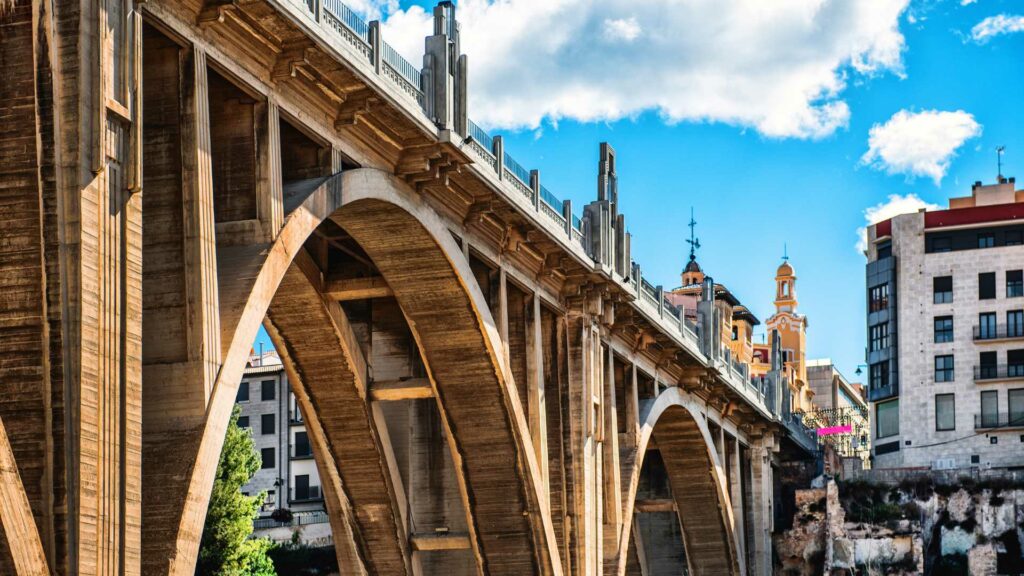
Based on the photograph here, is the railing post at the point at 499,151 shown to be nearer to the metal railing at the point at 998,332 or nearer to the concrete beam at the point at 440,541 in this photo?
the concrete beam at the point at 440,541

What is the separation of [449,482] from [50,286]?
27234 millimetres

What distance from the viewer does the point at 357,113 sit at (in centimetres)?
3766

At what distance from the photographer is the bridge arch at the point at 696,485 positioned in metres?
73.6

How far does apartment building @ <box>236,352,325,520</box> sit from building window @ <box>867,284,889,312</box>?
119 ft

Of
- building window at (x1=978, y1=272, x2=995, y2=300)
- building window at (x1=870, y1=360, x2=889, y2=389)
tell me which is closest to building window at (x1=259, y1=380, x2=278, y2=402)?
building window at (x1=870, y1=360, x2=889, y2=389)

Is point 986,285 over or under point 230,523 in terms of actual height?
over

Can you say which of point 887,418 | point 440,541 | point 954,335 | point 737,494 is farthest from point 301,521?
point 440,541

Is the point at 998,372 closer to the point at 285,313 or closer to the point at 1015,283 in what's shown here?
the point at 1015,283

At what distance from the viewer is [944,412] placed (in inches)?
4003

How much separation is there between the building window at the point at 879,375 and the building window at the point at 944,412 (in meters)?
4.30

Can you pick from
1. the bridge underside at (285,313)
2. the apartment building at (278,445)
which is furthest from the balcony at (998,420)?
the apartment building at (278,445)

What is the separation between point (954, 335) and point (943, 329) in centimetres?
84

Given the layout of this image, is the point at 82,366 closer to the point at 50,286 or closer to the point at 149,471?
the point at 50,286

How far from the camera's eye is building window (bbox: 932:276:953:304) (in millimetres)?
102125
